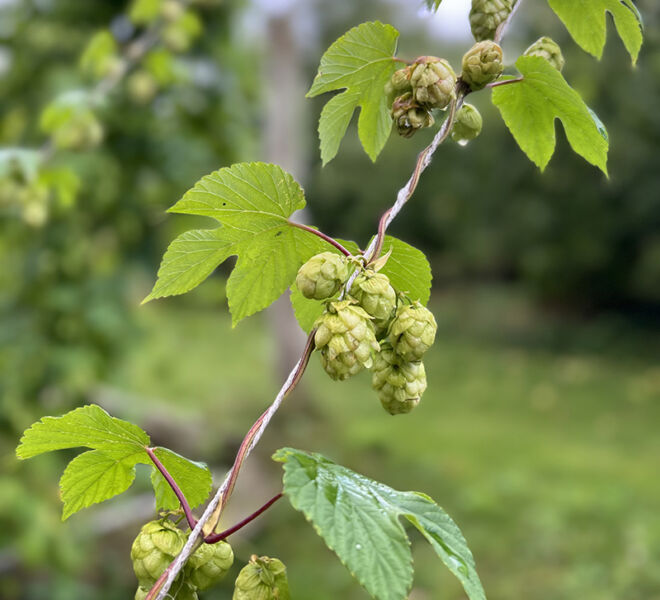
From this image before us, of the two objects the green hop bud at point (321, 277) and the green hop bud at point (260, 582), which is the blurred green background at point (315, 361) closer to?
the green hop bud at point (321, 277)

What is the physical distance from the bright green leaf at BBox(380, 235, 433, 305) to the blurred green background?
27 cm

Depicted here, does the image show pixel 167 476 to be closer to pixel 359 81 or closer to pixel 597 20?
pixel 359 81

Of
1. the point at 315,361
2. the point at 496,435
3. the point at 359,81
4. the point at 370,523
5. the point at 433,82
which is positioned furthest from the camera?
the point at 315,361

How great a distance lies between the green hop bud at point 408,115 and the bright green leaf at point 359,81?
7 cm

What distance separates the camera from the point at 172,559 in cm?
52

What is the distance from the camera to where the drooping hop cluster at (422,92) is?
22.6 inches

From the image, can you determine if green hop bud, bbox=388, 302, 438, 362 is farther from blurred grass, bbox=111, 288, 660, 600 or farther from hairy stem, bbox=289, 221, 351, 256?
blurred grass, bbox=111, 288, 660, 600

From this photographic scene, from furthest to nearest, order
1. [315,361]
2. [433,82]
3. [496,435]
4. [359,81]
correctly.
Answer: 1. [315,361]
2. [496,435]
3. [359,81]
4. [433,82]

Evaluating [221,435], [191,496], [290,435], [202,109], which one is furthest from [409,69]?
[290,435]

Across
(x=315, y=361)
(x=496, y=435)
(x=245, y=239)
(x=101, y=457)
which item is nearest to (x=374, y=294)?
(x=245, y=239)

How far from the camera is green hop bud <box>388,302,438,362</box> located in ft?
1.75

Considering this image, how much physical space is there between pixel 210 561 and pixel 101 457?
0.44ft

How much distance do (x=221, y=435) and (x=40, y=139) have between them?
2.08 meters

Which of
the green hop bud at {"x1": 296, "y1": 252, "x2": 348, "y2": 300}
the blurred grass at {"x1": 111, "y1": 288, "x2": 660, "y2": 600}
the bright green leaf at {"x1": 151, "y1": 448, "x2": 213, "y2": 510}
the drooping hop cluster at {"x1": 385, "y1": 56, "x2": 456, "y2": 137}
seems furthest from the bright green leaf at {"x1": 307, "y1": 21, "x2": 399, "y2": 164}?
the blurred grass at {"x1": 111, "y1": 288, "x2": 660, "y2": 600}
